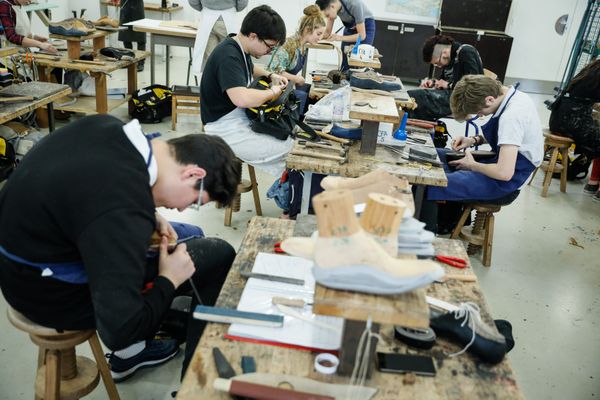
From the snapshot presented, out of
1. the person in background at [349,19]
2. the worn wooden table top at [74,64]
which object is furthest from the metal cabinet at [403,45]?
the worn wooden table top at [74,64]

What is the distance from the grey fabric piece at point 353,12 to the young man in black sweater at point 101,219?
14.9 feet

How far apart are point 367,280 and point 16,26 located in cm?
490

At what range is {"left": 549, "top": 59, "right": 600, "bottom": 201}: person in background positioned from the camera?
4145 mm

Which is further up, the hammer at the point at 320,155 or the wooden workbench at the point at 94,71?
the hammer at the point at 320,155

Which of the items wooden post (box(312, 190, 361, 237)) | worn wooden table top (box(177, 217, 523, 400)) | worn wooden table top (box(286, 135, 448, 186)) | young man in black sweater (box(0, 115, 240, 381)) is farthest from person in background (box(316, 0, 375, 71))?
wooden post (box(312, 190, 361, 237))

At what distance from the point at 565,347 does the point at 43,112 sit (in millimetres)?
4518

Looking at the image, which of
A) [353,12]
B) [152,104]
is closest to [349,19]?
[353,12]

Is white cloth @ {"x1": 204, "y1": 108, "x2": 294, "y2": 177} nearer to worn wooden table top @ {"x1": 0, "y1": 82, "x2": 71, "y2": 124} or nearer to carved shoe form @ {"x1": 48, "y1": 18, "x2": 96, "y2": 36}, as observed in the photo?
worn wooden table top @ {"x1": 0, "y1": 82, "x2": 71, "y2": 124}

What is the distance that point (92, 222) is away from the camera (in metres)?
1.25

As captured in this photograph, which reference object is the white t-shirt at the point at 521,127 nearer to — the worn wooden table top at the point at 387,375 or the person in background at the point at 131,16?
the worn wooden table top at the point at 387,375

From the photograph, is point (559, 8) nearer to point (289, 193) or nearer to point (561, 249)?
point (561, 249)

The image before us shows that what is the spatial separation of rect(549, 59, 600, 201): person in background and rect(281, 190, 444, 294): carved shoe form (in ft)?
12.3

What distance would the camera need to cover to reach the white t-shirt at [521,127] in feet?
9.06

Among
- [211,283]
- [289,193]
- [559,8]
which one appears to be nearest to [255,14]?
[289,193]
